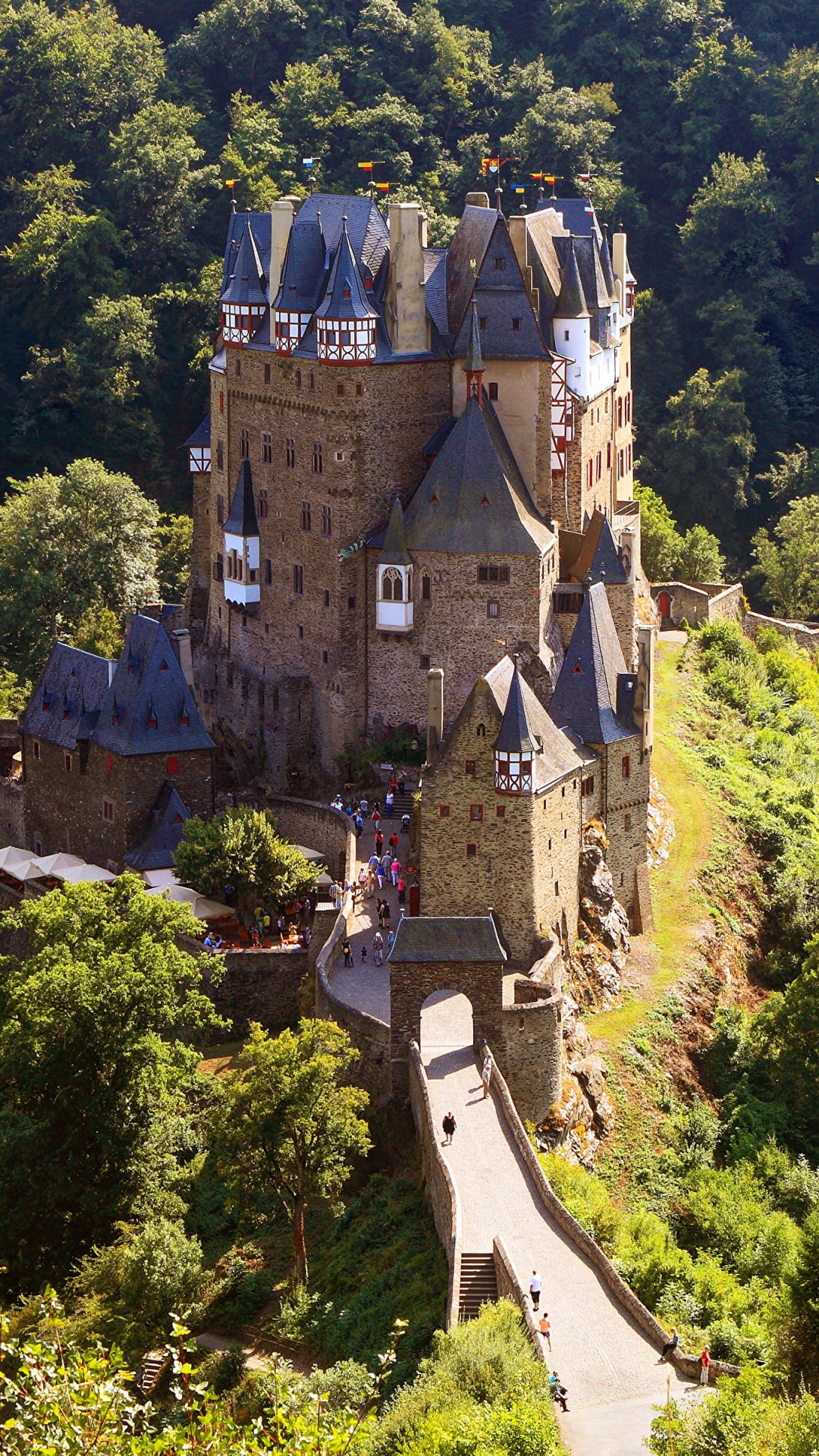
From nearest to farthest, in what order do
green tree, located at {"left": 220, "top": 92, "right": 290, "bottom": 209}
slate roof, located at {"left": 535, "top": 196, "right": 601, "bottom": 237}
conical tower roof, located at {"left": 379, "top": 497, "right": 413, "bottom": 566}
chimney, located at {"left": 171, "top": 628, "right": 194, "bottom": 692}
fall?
conical tower roof, located at {"left": 379, "top": 497, "right": 413, "bottom": 566}, chimney, located at {"left": 171, "top": 628, "right": 194, "bottom": 692}, slate roof, located at {"left": 535, "top": 196, "right": 601, "bottom": 237}, green tree, located at {"left": 220, "top": 92, "right": 290, "bottom": 209}

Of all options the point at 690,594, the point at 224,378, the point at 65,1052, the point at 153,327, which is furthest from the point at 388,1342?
the point at 153,327

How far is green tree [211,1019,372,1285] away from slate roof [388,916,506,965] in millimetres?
3428

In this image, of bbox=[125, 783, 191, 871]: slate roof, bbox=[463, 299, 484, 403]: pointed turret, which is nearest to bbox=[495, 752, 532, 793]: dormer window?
bbox=[125, 783, 191, 871]: slate roof

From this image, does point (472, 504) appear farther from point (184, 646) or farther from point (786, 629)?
point (786, 629)

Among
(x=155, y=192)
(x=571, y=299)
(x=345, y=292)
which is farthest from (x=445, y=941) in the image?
(x=155, y=192)

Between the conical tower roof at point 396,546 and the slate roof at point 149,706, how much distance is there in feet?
22.0

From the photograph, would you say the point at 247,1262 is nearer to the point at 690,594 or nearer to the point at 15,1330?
the point at 15,1330

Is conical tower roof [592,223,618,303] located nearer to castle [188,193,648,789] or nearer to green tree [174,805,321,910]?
castle [188,193,648,789]

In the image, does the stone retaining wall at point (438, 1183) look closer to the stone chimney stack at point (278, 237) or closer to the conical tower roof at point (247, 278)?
the stone chimney stack at point (278, 237)

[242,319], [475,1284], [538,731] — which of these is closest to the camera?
[475,1284]

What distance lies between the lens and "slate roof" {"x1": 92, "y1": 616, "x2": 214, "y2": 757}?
230 ft

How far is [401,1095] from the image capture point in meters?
56.1

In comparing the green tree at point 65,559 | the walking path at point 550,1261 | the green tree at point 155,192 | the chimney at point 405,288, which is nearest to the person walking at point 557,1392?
the walking path at point 550,1261

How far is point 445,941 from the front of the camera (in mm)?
55062
